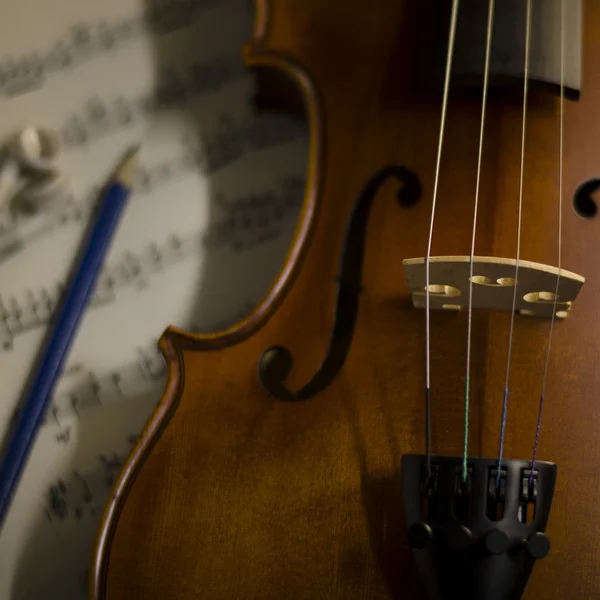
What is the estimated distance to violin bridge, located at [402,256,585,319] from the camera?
1.77ft

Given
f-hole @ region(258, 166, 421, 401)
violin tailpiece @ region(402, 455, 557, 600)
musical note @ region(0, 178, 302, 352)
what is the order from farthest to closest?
1. musical note @ region(0, 178, 302, 352)
2. f-hole @ region(258, 166, 421, 401)
3. violin tailpiece @ region(402, 455, 557, 600)

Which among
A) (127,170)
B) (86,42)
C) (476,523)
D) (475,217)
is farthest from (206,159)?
(476,523)

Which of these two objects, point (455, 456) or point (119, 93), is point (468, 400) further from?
point (119, 93)

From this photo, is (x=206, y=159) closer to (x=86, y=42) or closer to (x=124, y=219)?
(x=124, y=219)

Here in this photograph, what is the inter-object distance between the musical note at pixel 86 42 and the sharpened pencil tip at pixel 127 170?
0.17 meters

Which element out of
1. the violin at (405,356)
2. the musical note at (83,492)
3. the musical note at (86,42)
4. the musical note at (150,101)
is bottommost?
the musical note at (83,492)

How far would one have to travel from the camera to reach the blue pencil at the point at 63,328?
646 mm

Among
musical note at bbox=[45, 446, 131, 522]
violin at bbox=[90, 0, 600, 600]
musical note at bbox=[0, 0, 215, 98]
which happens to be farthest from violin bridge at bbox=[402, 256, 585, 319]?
musical note at bbox=[0, 0, 215, 98]

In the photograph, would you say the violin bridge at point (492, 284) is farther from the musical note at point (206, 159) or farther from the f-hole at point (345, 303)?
the musical note at point (206, 159)

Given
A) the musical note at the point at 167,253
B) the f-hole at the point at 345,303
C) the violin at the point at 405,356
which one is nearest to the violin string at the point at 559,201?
the violin at the point at 405,356

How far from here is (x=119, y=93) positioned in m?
0.82

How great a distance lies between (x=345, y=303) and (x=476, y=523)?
24cm

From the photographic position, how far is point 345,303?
60 cm

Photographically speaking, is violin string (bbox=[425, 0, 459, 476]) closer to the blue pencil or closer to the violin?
the violin
